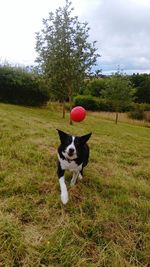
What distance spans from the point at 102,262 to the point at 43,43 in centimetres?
1519

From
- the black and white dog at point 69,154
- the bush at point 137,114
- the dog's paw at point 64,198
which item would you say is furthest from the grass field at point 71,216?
the bush at point 137,114

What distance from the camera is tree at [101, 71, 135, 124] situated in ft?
81.7

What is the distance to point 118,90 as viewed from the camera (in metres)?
25.0

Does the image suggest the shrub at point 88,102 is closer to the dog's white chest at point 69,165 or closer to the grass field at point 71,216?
the grass field at point 71,216

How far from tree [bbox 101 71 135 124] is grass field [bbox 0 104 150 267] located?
19241mm

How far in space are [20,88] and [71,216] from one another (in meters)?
19.6

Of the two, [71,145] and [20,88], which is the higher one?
[20,88]

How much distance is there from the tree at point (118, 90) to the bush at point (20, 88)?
17.1 feet

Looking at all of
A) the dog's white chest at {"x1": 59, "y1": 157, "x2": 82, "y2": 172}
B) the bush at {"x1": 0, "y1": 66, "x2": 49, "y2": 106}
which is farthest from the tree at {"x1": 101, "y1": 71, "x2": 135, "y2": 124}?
the dog's white chest at {"x1": 59, "y1": 157, "x2": 82, "y2": 172}

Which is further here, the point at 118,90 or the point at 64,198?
the point at 118,90

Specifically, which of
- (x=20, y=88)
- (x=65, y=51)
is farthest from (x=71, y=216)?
(x=20, y=88)

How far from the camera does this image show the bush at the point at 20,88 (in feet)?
71.7

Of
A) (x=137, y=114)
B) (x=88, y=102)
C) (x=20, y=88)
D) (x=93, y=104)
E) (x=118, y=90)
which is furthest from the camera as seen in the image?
(x=93, y=104)

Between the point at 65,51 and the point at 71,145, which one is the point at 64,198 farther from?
the point at 65,51
